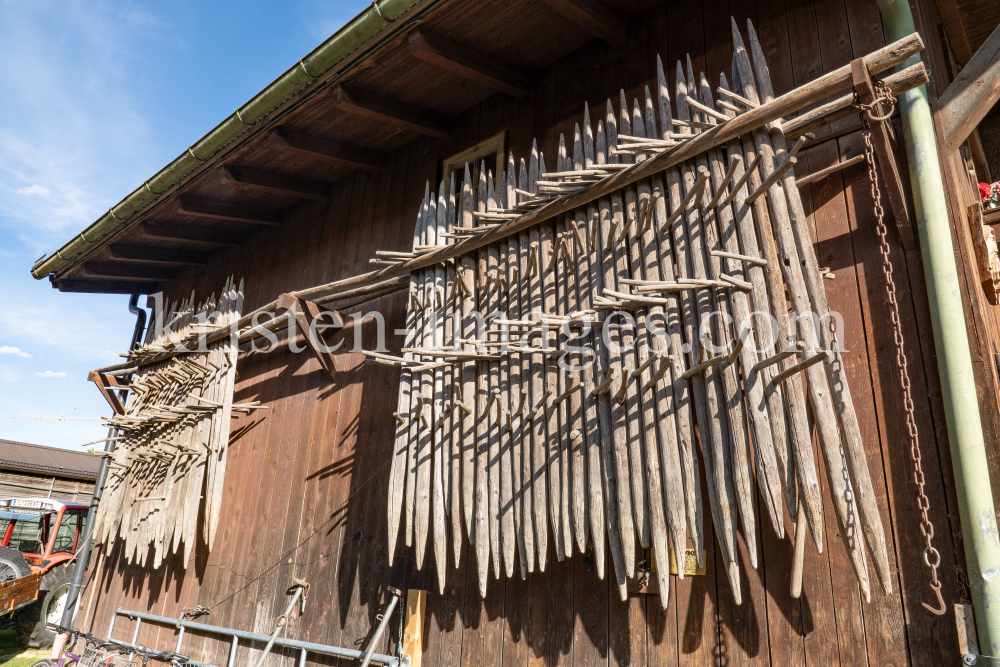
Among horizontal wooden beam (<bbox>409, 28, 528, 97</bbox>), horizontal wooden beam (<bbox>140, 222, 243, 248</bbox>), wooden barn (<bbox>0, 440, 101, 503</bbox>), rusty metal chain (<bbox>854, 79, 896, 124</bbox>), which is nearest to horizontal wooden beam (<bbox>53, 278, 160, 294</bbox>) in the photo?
horizontal wooden beam (<bbox>140, 222, 243, 248</bbox>)

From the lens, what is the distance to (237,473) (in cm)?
624

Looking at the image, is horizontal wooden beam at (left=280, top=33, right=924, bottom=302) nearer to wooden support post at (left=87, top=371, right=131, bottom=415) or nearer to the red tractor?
wooden support post at (left=87, top=371, right=131, bottom=415)

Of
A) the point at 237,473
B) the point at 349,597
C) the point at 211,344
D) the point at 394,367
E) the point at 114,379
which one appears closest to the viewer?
the point at 349,597

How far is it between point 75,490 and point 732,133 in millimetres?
18456

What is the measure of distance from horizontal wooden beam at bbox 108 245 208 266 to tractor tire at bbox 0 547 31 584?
4.97m

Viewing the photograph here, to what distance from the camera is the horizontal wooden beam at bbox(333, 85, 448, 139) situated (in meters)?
5.23

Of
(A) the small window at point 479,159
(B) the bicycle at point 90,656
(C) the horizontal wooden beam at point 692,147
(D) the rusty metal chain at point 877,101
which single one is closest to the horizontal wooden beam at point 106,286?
(B) the bicycle at point 90,656

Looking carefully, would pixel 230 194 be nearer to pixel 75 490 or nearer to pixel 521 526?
pixel 521 526

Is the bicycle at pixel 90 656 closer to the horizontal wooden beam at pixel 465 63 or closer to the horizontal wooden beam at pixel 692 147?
the horizontal wooden beam at pixel 692 147

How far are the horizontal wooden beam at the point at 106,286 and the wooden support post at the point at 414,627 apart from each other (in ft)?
24.2

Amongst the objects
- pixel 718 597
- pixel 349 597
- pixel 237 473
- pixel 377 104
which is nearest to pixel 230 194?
pixel 377 104

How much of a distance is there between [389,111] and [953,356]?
440cm

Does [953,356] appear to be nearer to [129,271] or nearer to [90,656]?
[90,656]

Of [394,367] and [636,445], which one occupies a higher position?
[394,367]
